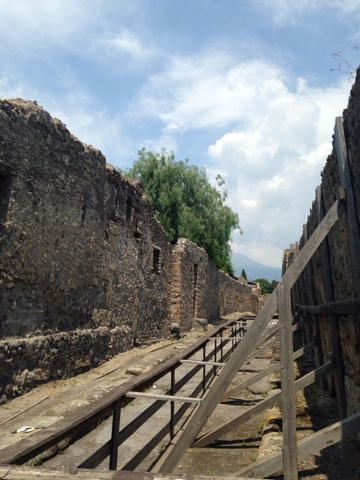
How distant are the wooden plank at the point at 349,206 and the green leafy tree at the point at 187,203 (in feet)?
56.9

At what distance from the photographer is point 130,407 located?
5352 mm

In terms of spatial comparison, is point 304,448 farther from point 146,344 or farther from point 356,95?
point 146,344

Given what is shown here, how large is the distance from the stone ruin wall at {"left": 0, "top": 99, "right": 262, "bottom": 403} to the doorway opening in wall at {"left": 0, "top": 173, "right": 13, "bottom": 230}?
0.01 meters

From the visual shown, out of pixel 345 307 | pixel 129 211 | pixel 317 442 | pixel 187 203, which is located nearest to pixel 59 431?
pixel 317 442

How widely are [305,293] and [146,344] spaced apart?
5135mm

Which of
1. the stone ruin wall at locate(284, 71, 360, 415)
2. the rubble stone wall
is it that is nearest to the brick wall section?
the rubble stone wall

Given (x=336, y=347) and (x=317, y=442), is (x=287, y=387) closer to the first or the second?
(x=317, y=442)

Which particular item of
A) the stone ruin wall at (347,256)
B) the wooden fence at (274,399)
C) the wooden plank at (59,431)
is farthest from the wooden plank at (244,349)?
the wooden plank at (59,431)

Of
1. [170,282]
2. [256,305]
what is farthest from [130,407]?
[256,305]

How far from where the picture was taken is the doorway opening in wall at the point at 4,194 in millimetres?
5043

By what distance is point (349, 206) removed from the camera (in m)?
3.09

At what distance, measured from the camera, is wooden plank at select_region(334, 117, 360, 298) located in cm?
295

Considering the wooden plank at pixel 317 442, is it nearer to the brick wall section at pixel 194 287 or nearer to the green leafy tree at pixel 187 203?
the brick wall section at pixel 194 287

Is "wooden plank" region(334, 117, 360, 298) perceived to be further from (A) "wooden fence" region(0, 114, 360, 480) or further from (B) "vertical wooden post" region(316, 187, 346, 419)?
(B) "vertical wooden post" region(316, 187, 346, 419)
